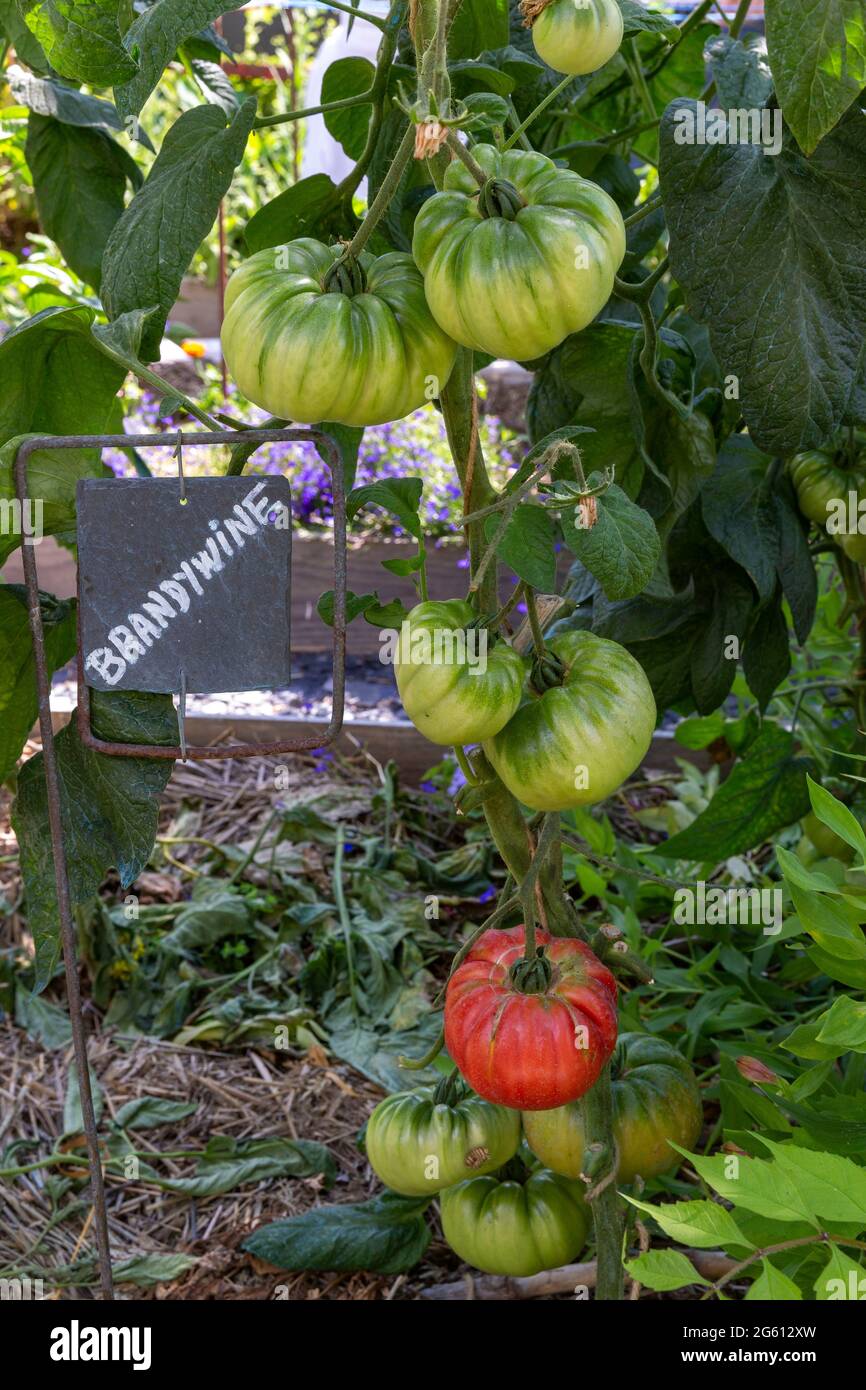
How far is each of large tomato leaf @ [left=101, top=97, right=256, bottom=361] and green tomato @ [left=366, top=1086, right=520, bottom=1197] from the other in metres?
0.63

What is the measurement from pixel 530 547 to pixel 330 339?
0.59ft

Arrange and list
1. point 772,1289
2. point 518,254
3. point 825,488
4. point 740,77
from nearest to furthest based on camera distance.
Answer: point 772,1289 < point 518,254 < point 740,77 < point 825,488

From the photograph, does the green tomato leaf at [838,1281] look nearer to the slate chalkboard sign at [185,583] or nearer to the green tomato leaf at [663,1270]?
the green tomato leaf at [663,1270]

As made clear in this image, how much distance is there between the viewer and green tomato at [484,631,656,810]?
2.69 feet

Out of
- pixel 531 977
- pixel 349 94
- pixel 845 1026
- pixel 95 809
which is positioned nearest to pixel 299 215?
pixel 349 94

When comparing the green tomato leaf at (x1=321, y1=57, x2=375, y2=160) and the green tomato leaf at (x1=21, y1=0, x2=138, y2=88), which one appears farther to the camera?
the green tomato leaf at (x1=321, y1=57, x2=375, y2=160)

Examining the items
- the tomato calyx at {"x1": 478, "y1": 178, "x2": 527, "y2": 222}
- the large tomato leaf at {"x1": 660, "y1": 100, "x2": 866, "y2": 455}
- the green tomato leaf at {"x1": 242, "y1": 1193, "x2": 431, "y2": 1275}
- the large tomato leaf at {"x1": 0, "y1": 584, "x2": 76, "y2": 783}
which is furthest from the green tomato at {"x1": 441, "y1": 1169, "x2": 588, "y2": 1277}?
the tomato calyx at {"x1": 478, "y1": 178, "x2": 527, "y2": 222}

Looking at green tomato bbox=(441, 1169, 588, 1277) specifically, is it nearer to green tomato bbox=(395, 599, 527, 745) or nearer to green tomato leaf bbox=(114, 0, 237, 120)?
green tomato bbox=(395, 599, 527, 745)

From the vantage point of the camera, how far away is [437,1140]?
1.08 meters

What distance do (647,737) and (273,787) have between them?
146 centimetres

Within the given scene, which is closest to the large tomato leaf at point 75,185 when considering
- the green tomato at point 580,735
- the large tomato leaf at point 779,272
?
the large tomato leaf at point 779,272

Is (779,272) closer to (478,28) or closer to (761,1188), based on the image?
(478,28)
